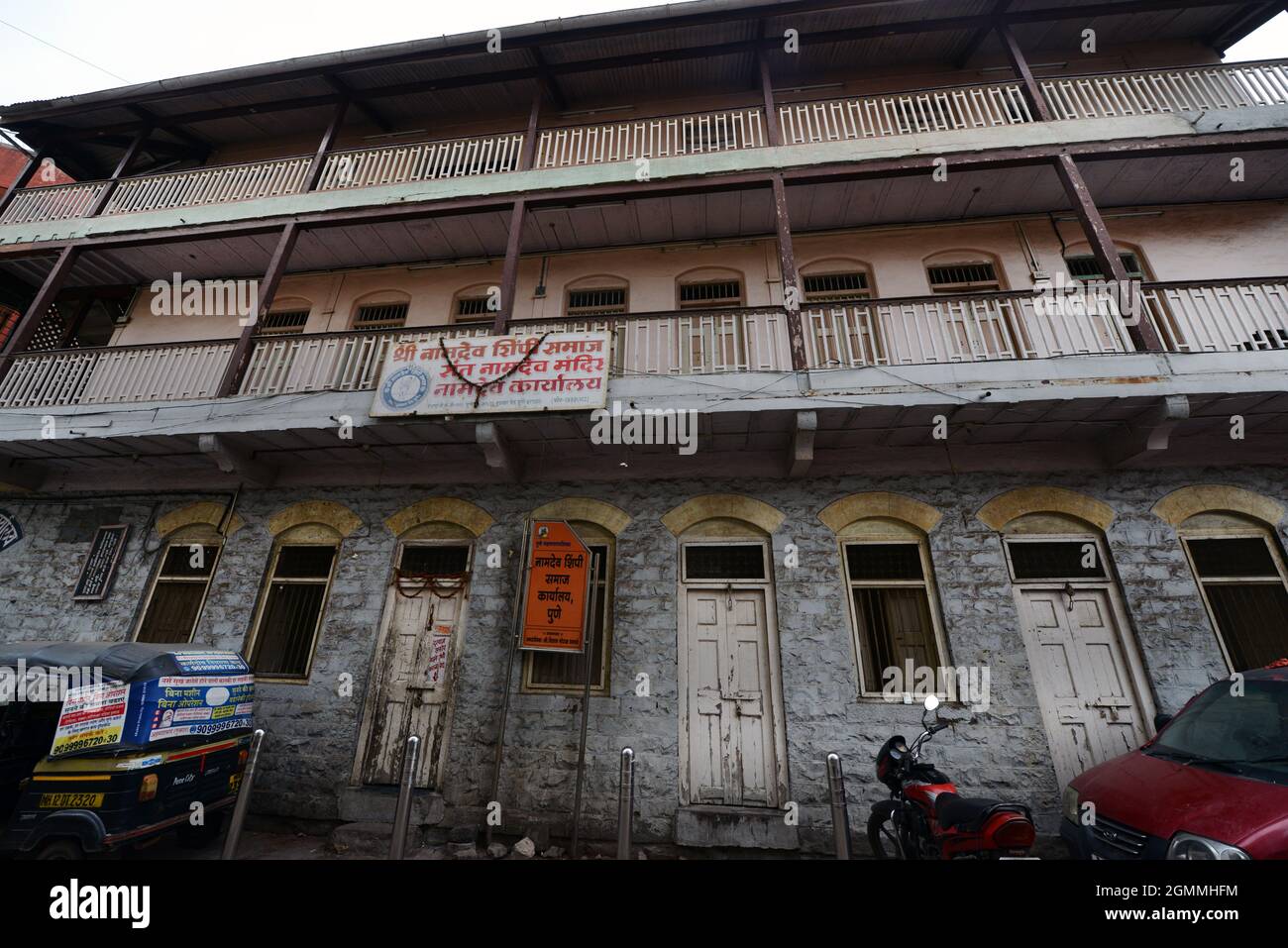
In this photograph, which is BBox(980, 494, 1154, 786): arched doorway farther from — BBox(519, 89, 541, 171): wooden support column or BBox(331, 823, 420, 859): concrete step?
BBox(519, 89, 541, 171): wooden support column

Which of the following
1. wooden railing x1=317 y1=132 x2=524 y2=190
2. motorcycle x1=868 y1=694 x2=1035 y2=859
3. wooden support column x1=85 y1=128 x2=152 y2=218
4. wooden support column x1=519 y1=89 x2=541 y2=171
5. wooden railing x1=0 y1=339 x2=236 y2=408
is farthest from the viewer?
wooden support column x1=85 y1=128 x2=152 y2=218

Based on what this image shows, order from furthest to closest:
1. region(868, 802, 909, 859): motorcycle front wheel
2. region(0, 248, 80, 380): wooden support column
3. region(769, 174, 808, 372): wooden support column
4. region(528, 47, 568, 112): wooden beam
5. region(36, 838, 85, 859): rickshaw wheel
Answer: region(528, 47, 568, 112): wooden beam → region(0, 248, 80, 380): wooden support column → region(769, 174, 808, 372): wooden support column → region(868, 802, 909, 859): motorcycle front wheel → region(36, 838, 85, 859): rickshaw wheel

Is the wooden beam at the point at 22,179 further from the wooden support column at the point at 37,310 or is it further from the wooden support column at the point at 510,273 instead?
the wooden support column at the point at 510,273

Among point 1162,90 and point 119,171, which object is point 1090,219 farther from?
point 119,171

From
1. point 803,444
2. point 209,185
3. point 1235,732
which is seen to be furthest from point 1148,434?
point 209,185

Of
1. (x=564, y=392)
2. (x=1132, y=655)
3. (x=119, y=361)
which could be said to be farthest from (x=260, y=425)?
(x=1132, y=655)

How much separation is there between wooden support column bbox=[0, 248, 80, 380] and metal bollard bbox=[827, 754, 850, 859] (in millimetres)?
12661

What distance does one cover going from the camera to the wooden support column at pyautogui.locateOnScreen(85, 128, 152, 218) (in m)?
9.21

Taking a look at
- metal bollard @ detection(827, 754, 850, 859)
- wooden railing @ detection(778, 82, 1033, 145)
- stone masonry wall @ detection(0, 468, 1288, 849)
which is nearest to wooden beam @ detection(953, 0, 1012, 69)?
wooden railing @ detection(778, 82, 1033, 145)

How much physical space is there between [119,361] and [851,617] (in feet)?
37.4

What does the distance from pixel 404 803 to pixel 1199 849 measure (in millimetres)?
5703

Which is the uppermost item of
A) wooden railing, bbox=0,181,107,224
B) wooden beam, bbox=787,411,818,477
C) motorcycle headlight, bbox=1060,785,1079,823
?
wooden railing, bbox=0,181,107,224

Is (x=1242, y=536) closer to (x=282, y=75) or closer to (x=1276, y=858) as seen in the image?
(x=1276, y=858)

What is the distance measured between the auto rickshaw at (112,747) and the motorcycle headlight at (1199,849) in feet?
24.9
